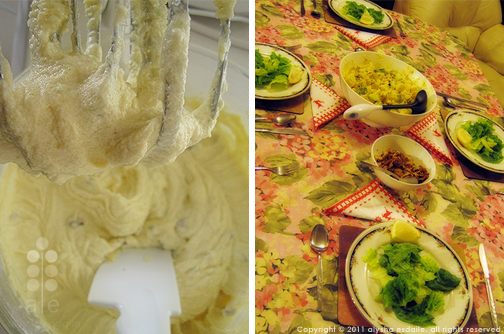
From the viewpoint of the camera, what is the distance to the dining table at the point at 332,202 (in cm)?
56

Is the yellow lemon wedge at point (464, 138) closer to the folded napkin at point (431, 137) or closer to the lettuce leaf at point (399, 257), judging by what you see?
the folded napkin at point (431, 137)

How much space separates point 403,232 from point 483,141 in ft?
1.47

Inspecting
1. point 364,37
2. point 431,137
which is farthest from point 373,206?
point 364,37

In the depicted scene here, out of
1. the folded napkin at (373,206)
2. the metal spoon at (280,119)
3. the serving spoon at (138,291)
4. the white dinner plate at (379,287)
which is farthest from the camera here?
the metal spoon at (280,119)

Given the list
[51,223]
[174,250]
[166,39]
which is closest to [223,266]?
[174,250]

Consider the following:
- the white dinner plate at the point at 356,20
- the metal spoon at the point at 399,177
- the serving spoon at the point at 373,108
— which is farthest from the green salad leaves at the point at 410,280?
the white dinner plate at the point at 356,20

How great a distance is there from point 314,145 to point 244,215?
314mm

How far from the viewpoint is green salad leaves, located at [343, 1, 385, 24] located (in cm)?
114

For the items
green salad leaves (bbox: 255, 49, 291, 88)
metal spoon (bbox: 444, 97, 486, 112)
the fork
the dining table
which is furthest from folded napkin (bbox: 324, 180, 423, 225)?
metal spoon (bbox: 444, 97, 486, 112)

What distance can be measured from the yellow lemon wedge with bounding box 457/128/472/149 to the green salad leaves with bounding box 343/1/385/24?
552 mm

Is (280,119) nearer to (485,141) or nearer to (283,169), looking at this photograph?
(283,169)

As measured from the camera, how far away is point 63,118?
0.25 metres

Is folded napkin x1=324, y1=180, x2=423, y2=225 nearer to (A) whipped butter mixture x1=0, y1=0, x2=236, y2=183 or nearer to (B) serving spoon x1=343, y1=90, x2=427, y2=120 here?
(B) serving spoon x1=343, y1=90, x2=427, y2=120

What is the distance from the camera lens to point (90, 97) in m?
0.26
